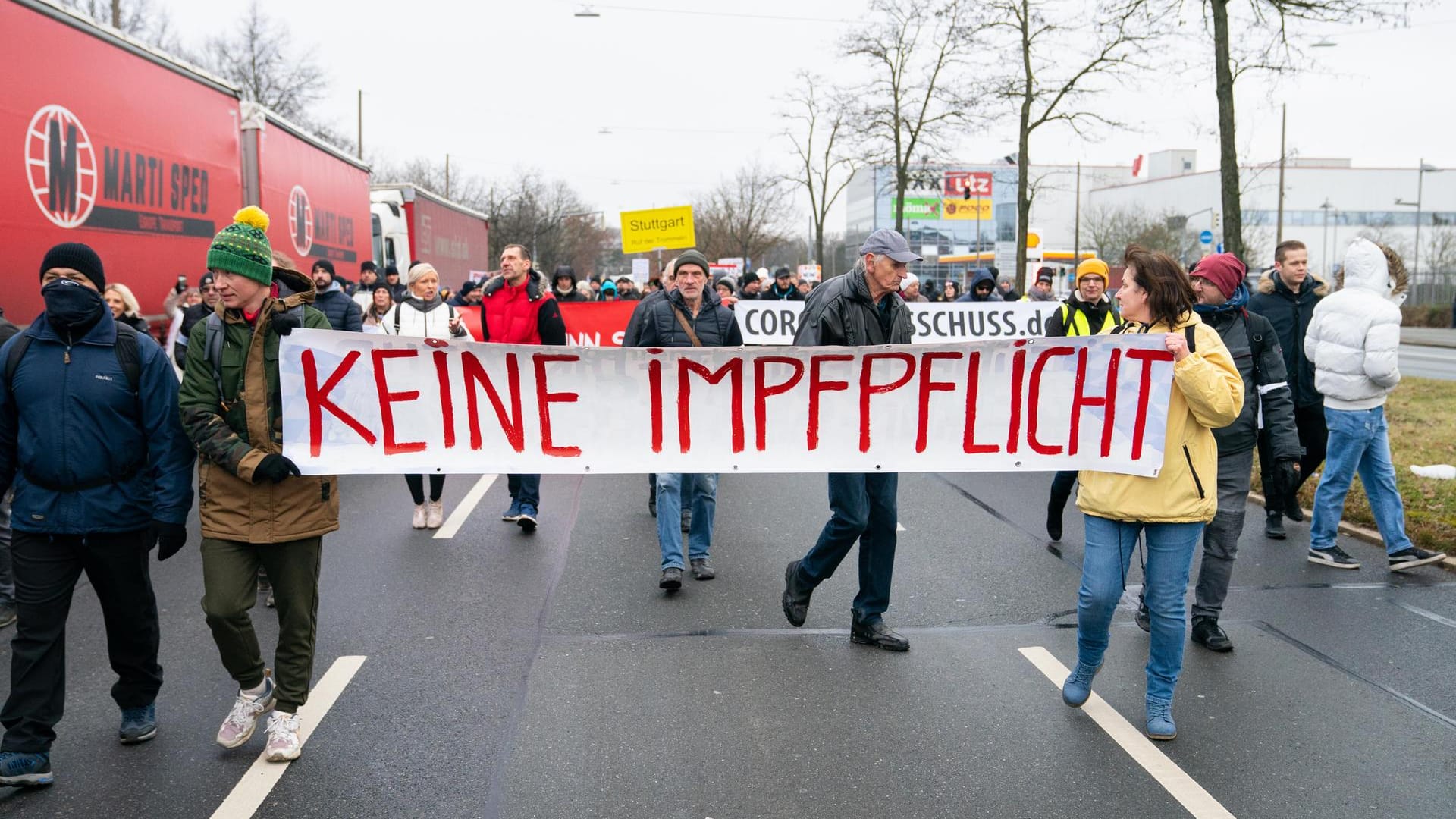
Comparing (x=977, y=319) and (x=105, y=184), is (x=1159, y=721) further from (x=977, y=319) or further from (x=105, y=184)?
(x=977, y=319)

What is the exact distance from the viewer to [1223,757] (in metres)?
4.25

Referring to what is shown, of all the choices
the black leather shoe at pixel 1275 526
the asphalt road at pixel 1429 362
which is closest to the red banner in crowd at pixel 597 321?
the black leather shoe at pixel 1275 526

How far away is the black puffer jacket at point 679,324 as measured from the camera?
23.3 feet

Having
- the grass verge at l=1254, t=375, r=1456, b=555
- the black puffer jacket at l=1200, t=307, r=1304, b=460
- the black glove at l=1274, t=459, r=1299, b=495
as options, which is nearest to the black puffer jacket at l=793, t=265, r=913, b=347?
the black puffer jacket at l=1200, t=307, r=1304, b=460

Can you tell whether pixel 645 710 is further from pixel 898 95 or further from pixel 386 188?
pixel 898 95

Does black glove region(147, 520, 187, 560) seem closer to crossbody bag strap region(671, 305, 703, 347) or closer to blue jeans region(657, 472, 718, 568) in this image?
blue jeans region(657, 472, 718, 568)

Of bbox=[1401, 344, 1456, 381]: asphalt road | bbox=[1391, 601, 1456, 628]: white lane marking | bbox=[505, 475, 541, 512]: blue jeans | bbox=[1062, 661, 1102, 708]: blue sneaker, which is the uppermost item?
bbox=[1401, 344, 1456, 381]: asphalt road

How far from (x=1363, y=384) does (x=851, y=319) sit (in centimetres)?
365

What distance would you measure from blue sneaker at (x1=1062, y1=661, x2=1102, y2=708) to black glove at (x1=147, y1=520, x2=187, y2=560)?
3483mm

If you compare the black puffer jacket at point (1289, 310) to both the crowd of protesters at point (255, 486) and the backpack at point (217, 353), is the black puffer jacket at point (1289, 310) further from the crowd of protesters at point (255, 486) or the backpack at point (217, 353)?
the backpack at point (217, 353)

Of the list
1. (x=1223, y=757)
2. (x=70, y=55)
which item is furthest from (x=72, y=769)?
(x=70, y=55)

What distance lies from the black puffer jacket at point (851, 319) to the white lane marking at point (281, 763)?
2.55 metres

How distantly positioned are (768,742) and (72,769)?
2558 mm

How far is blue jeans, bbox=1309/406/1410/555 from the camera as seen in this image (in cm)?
688
